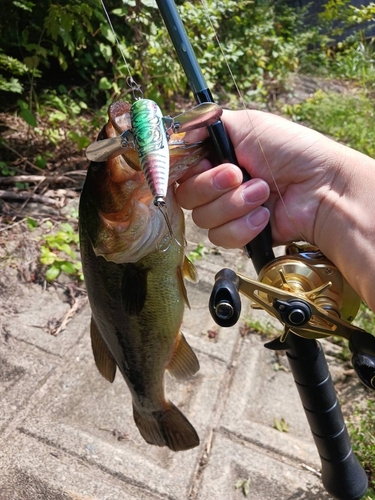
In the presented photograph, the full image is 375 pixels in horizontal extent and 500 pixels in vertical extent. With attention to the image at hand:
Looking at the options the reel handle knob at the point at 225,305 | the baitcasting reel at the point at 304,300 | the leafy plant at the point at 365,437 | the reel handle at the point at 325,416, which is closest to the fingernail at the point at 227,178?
the baitcasting reel at the point at 304,300

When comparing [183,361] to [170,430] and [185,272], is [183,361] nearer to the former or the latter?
[170,430]

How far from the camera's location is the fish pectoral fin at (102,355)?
1.86 m

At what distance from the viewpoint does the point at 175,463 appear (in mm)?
2357

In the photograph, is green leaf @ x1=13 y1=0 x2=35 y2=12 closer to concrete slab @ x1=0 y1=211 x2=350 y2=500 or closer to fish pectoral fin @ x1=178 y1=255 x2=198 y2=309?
concrete slab @ x1=0 y1=211 x2=350 y2=500

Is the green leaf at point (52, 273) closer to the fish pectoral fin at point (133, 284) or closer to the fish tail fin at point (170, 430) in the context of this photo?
the fish tail fin at point (170, 430)

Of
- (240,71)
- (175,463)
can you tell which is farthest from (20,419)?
(240,71)

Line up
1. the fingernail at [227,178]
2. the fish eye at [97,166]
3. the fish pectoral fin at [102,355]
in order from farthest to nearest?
1. the fish pectoral fin at [102,355]
2. the fingernail at [227,178]
3. the fish eye at [97,166]

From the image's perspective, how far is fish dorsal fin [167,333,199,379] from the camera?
1.91 m

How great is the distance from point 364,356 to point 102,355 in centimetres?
100

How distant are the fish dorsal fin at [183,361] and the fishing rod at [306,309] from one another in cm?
43

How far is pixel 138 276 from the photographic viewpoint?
1593 millimetres

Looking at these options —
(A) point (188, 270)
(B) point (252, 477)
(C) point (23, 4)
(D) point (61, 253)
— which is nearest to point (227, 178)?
(A) point (188, 270)

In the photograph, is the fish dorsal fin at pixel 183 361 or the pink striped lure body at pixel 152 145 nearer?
the pink striped lure body at pixel 152 145

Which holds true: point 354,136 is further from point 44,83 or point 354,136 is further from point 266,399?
point 266,399
